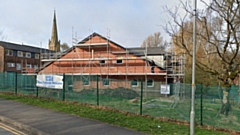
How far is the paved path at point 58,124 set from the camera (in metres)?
7.91

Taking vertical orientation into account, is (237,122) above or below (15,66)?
below

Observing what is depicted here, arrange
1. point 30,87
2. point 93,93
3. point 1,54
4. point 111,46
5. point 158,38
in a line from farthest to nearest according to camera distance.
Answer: point 158,38 < point 1,54 < point 111,46 < point 30,87 < point 93,93

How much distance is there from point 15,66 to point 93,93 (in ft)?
153

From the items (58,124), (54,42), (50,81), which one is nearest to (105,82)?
(50,81)

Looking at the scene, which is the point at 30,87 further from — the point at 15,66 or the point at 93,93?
the point at 15,66

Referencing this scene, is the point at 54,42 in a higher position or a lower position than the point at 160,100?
higher

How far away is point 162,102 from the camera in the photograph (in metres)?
12.7

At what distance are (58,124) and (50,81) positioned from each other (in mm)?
8022

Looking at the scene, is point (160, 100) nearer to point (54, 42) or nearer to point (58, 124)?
point (58, 124)

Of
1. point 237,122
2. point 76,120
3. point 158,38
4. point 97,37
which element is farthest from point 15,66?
point 237,122

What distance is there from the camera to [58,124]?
895 cm

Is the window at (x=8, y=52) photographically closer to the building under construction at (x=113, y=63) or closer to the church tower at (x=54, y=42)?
the building under construction at (x=113, y=63)

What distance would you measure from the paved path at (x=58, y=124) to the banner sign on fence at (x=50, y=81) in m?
4.45

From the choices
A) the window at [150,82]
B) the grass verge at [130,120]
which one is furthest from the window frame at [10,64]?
the grass verge at [130,120]
